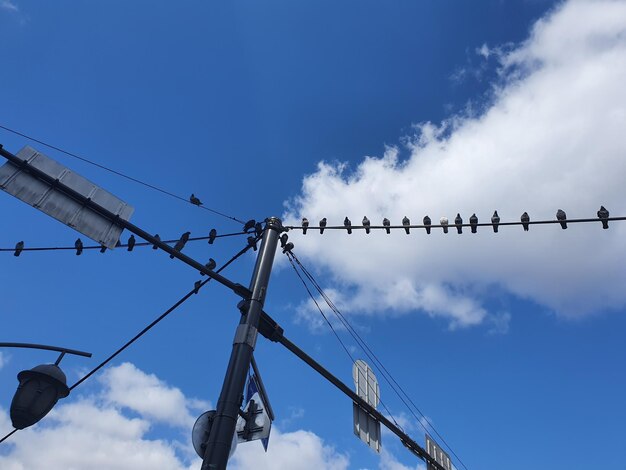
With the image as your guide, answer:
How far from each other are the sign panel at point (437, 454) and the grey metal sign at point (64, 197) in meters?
8.37

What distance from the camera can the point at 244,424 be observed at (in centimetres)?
771

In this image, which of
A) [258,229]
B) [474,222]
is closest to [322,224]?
[258,229]

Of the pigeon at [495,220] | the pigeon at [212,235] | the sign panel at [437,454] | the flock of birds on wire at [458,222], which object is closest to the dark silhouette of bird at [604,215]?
the flock of birds on wire at [458,222]

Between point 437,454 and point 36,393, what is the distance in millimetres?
8887

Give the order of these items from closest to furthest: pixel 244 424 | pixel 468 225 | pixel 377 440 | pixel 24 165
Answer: pixel 24 165
pixel 244 424
pixel 377 440
pixel 468 225

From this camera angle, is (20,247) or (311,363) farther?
(20,247)

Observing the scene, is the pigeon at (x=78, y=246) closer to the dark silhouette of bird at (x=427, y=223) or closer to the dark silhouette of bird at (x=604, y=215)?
the dark silhouette of bird at (x=427, y=223)

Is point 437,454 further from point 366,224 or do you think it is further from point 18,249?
point 18,249

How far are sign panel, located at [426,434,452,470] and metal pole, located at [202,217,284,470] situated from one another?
5.82 metres

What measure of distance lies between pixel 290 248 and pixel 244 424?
3678mm

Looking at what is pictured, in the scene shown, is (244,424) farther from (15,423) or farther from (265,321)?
(15,423)

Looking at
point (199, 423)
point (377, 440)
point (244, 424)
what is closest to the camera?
point (199, 423)

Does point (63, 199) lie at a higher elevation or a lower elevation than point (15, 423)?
higher

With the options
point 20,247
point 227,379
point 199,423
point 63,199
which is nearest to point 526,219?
point 227,379
